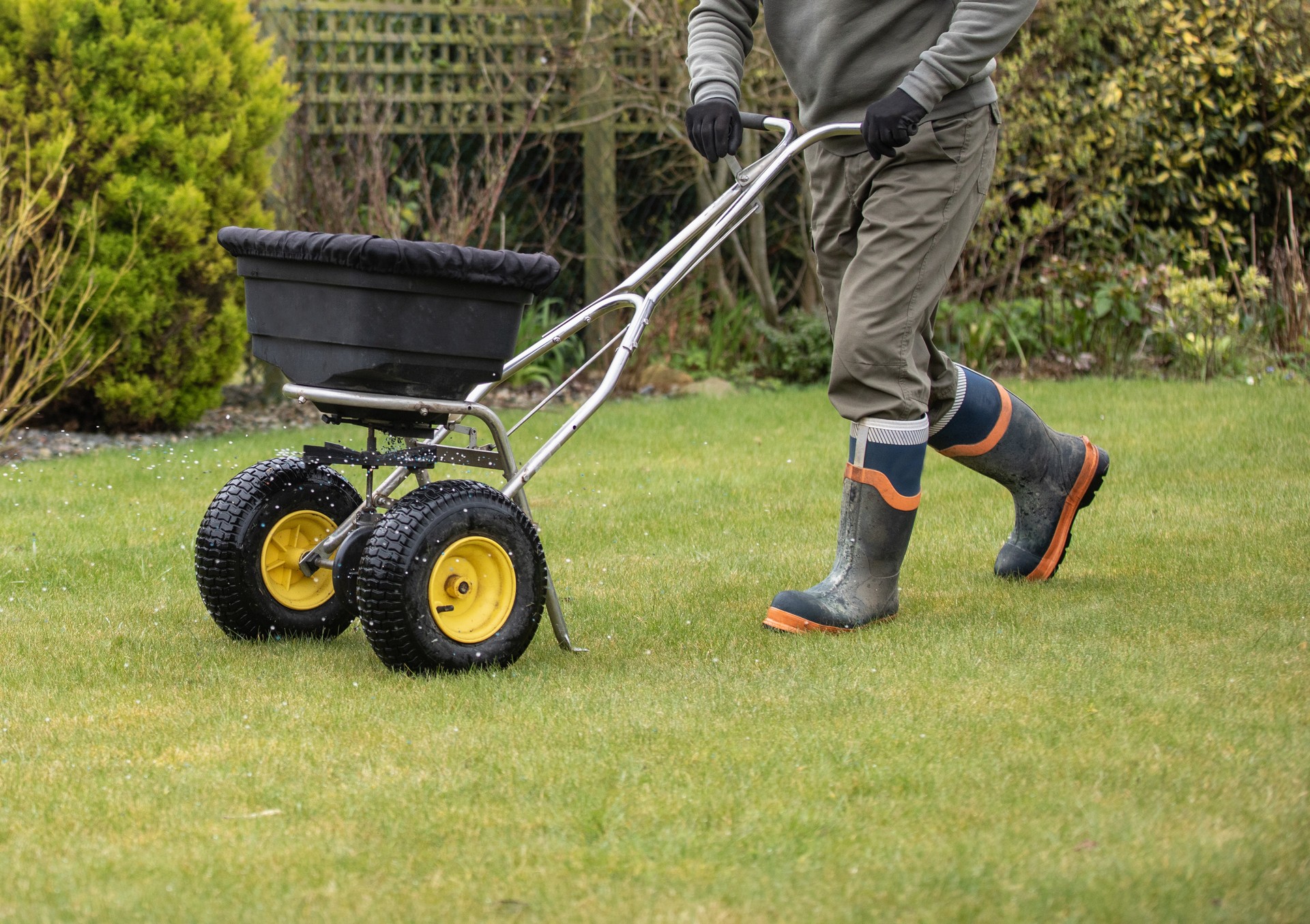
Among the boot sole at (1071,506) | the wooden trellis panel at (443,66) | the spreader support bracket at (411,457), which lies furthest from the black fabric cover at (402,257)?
the wooden trellis panel at (443,66)

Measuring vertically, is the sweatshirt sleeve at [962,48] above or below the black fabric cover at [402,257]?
above

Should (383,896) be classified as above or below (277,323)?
below

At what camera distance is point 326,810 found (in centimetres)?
231

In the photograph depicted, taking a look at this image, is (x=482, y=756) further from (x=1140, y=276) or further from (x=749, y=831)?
(x=1140, y=276)

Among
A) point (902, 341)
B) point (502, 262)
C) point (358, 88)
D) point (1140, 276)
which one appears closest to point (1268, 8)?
point (1140, 276)

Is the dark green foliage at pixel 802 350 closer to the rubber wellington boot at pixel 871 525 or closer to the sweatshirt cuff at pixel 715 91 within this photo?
the sweatshirt cuff at pixel 715 91

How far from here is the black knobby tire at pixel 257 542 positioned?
326 cm

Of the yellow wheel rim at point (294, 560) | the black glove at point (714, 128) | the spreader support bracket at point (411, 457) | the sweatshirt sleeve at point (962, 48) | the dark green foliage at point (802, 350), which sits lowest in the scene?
the dark green foliage at point (802, 350)

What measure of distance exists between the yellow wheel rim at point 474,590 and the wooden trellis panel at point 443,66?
4898 millimetres

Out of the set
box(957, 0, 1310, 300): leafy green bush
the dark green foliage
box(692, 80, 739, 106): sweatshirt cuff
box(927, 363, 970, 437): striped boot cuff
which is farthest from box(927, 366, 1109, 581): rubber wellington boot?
box(957, 0, 1310, 300): leafy green bush

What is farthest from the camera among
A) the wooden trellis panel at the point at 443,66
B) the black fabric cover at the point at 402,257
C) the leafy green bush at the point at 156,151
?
Result: the wooden trellis panel at the point at 443,66

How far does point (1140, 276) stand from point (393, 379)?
5.93 m

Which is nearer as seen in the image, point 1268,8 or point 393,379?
point 393,379

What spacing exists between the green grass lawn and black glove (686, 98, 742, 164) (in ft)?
3.54
